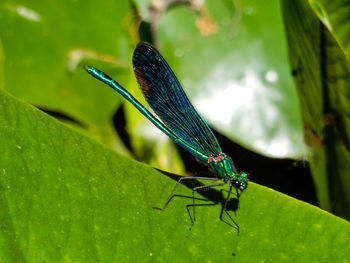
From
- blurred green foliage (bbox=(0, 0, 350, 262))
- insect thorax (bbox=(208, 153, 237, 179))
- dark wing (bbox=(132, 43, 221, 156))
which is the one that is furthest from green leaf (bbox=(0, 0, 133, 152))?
insect thorax (bbox=(208, 153, 237, 179))

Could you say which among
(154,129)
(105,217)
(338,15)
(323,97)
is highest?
(338,15)

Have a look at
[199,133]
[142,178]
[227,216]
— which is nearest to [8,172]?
[142,178]

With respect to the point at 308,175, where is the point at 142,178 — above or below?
above

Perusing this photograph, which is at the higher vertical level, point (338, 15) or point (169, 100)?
point (338, 15)

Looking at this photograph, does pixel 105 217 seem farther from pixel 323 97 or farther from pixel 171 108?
pixel 323 97

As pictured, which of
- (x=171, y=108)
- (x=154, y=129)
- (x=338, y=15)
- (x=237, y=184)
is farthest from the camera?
(x=154, y=129)

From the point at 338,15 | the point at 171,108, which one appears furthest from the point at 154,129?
the point at 338,15

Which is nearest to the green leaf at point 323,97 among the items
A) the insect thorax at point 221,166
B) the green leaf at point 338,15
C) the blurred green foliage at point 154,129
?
the blurred green foliage at point 154,129

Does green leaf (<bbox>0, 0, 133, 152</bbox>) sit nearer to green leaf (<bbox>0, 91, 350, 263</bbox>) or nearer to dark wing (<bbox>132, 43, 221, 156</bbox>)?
dark wing (<bbox>132, 43, 221, 156</bbox>)

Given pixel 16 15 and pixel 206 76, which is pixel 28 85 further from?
pixel 206 76
